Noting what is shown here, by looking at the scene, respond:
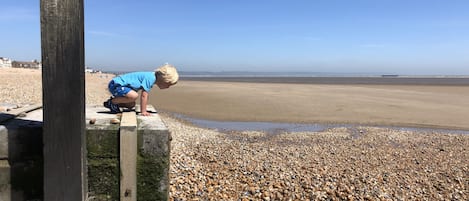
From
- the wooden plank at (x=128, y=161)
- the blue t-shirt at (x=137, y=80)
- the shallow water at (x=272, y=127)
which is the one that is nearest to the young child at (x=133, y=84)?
the blue t-shirt at (x=137, y=80)

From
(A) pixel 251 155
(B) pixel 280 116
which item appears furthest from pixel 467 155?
(B) pixel 280 116

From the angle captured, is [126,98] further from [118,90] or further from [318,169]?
[318,169]

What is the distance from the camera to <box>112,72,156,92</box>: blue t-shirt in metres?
4.91

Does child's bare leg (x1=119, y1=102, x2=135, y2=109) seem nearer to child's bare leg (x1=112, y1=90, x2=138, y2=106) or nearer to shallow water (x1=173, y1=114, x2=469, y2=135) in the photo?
A: child's bare leg (x1=112, y1=90, x2=138, y2=106)

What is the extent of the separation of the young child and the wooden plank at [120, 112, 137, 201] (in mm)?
1251

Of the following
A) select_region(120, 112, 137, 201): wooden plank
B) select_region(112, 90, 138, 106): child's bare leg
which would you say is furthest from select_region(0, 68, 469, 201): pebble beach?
select_region(120, 112, 137, 201): wooden plank

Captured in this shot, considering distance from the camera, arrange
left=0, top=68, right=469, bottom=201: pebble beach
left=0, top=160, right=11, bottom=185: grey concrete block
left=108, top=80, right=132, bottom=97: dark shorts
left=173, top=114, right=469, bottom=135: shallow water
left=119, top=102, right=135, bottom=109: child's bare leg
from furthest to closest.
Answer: left=173, top=114, right=469, bottom=135: shallow water < left=0, top=68, right=469, bottom=201: pebble beach < left=119, top=102, right=135, bottom=109: child's bare leg < left=108, top=80, right=132, bottom=97: dark shorts < left=0, top=160, right=11, bottom=185: grey concrete block

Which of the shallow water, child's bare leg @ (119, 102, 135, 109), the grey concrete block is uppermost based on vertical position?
child's bare leg @ (119, 102, 135, 109)

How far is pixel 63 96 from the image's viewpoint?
2936 mm

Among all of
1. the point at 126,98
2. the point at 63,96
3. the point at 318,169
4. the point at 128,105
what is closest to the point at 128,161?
the point at 63,96

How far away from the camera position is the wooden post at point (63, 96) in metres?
2.88

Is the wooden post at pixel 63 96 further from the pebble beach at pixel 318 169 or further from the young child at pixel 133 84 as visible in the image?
the pebble beach at pixel 318 169

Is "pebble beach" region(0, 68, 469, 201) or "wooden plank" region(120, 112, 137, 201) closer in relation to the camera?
"wooden plank" region(120, 112, 137, 201)

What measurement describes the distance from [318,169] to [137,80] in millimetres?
3917
